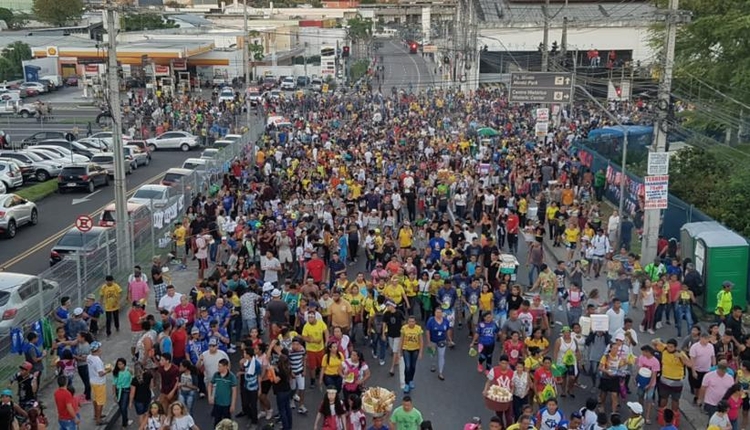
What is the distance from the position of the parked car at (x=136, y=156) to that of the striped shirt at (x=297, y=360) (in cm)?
2854

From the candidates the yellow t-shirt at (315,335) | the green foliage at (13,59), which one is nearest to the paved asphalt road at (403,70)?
the green foliage at (13,59)

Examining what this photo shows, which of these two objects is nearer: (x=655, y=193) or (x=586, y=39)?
(x=655, y=193)

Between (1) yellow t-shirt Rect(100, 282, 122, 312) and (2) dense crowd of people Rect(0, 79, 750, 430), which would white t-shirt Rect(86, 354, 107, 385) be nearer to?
(2) dense crowd of people Rect(0, 79, 750, 430)

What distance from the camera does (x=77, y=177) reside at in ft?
110

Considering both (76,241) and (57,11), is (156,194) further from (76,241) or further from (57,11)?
(57,11)

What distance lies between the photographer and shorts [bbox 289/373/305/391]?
42.5ft

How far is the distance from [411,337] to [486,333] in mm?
1333

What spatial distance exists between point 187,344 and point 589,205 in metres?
15.8

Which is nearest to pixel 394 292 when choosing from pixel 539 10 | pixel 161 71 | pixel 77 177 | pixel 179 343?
pixel 179 343

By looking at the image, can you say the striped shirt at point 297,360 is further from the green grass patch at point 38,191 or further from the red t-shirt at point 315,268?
the green grass patch at point 38,191

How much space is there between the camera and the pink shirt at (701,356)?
13055 millimetres

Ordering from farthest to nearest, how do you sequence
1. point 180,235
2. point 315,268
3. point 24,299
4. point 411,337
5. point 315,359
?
point 180,235
point 315,268
point 24,299
point 315,359
point 411,337

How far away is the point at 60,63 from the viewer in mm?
80062

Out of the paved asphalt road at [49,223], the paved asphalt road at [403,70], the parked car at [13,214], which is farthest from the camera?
the paved asphalt road at [403,70]
